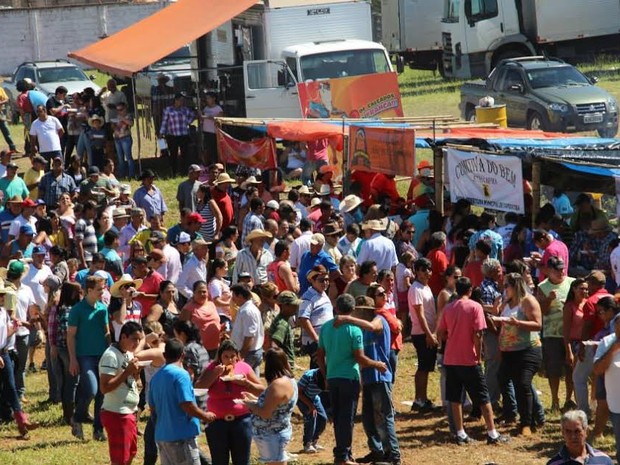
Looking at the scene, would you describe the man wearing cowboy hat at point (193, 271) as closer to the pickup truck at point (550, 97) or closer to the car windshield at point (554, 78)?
the pickup truck at point (550, 97)

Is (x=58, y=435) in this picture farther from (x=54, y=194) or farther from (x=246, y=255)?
(x=54, y=194)

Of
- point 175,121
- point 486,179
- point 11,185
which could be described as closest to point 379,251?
point 486,179

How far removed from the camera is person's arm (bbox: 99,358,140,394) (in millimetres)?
10242

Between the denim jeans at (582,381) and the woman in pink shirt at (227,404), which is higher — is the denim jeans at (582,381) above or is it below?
below

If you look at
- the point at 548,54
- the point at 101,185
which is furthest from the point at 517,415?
the point at 548,54

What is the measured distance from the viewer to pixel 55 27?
1950 inches

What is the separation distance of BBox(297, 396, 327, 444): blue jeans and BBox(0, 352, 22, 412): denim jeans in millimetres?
2808

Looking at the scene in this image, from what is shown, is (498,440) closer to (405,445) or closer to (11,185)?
(405,445)

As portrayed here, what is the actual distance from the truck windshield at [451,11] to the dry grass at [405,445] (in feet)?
76.7

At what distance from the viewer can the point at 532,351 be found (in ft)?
38.8

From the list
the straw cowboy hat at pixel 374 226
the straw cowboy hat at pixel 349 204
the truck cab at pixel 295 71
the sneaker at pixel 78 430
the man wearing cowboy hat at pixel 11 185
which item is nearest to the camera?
the sneaker at pixel 78 430

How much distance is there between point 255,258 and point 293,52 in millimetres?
11159

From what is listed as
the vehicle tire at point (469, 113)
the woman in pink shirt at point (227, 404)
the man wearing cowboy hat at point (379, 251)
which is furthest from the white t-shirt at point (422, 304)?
the vehicle tire at point (469, 113)

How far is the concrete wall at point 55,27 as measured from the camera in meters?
49.2
